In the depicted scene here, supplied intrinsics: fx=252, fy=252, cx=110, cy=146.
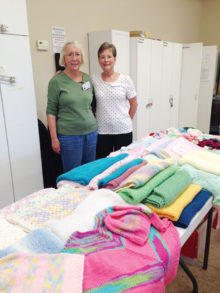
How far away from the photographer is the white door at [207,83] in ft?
15.6

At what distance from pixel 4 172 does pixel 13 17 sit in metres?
1.24

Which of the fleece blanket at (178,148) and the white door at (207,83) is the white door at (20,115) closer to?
the fleece blanket at (178,148)

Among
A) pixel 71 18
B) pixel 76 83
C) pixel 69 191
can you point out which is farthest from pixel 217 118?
pixel 69 191

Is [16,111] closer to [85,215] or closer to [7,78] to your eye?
[7,78]

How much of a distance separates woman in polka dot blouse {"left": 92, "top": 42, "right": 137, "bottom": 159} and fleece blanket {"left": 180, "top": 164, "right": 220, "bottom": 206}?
0.94m

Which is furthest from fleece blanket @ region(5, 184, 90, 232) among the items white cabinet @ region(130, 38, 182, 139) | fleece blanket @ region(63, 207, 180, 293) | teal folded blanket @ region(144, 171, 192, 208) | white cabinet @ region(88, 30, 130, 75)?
white cabinet @ region(130, 38, 182, 139)

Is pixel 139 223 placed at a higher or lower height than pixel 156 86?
lower

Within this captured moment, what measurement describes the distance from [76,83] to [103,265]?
159 cm

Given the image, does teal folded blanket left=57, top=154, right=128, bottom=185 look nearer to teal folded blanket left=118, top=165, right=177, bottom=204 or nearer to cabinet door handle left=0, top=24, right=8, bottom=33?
teal folded blanket left=118, top=165, right=177, bottom=204

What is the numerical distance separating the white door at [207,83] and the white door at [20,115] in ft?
12.1

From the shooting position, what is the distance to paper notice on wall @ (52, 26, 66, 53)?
276 cm

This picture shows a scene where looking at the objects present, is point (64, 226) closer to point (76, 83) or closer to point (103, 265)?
point (103, 265)

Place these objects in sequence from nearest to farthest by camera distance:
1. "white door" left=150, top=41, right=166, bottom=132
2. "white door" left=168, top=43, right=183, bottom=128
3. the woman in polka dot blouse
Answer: the woman in polka dot blouse → "white door" left=150, top=41, right=166, bottom=132 → "white door" left=168, top=43, right=183, bottom=128

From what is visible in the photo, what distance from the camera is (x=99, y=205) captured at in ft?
3.14
